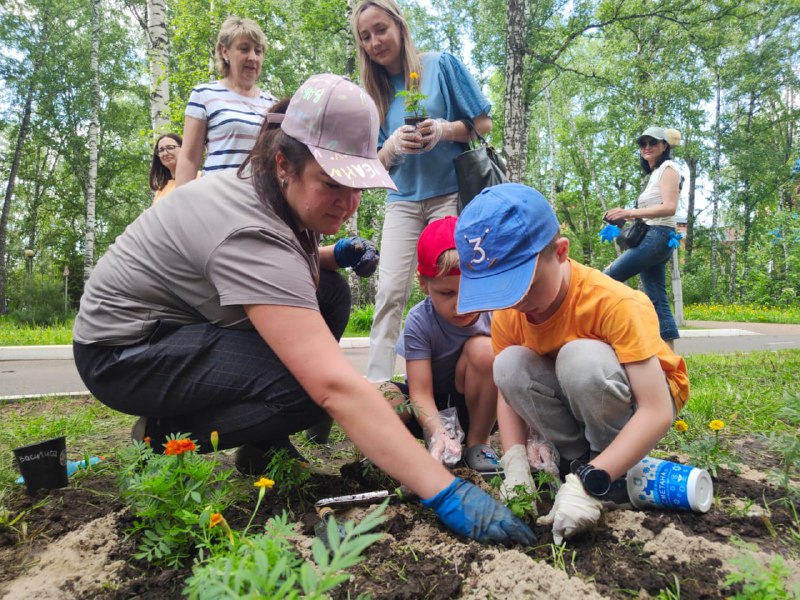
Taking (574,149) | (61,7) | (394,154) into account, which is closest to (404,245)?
(394,154)

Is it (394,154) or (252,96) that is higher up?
(252,96)

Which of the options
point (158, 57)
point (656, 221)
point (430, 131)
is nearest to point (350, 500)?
point (430, 131)

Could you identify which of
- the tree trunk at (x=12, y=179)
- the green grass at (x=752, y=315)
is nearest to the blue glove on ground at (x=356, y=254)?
the green grass at (x=752, y=315)

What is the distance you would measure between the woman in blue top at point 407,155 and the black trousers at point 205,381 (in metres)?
1.18

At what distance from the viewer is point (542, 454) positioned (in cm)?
211

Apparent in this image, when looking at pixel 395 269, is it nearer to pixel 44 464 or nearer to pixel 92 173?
pixel 44 464

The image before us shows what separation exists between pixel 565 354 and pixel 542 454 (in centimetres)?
47

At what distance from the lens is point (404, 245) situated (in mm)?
3211

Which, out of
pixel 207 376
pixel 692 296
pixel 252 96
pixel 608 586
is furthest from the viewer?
pixel 692 296

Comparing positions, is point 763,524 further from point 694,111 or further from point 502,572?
point 694,111

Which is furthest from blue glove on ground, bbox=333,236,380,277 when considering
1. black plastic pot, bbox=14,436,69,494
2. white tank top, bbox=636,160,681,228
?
white tank top, bbox=636,160,681,228

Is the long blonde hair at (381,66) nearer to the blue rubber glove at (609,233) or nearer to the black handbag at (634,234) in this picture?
the black handbag at (634,234)

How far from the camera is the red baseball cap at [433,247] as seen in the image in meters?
2.24

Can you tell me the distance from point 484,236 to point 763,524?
Answer: 1173mm
